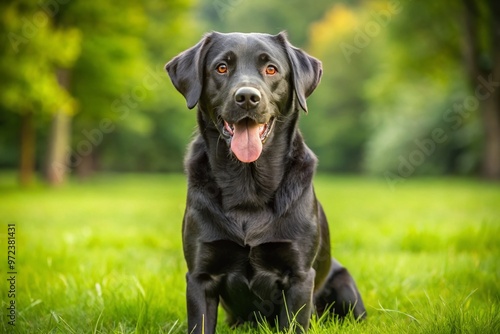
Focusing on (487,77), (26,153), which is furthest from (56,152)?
(487,77)

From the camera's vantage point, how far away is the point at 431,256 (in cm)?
526

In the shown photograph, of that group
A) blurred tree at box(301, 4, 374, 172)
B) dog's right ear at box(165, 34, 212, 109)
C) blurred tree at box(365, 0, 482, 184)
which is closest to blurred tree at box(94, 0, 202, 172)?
blurred tree at box(301, 4, 374, 172)

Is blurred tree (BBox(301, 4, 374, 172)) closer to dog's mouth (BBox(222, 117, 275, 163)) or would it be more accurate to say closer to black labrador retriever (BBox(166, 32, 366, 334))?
black labrador retriever (BBox(166, 32, 366, 334))

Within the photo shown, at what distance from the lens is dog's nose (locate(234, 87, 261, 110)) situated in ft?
9.28

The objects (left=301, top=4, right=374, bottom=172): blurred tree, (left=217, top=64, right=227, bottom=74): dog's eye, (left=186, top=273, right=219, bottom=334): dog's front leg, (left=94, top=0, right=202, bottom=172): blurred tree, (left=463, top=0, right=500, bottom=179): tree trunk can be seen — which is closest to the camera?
(left=186, top=273, right=219, bottom=334): dog's front leg

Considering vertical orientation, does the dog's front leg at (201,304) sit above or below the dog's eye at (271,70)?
below

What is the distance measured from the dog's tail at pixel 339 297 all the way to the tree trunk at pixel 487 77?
15977 mm

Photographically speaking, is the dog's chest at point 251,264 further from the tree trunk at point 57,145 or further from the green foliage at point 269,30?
the tree trunk at point 57,145

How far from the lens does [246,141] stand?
117 inches

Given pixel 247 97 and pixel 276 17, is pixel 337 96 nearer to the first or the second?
pixel 276 17

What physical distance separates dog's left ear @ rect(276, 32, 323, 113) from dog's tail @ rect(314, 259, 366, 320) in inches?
43.7

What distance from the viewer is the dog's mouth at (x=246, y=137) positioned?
2.92 m

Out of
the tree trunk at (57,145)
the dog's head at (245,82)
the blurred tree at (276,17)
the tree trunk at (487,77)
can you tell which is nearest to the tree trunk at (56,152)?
the tree trunk at (57,145)

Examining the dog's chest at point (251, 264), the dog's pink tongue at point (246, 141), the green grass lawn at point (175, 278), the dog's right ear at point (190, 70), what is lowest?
the green grass lawn at point (175, 278)
